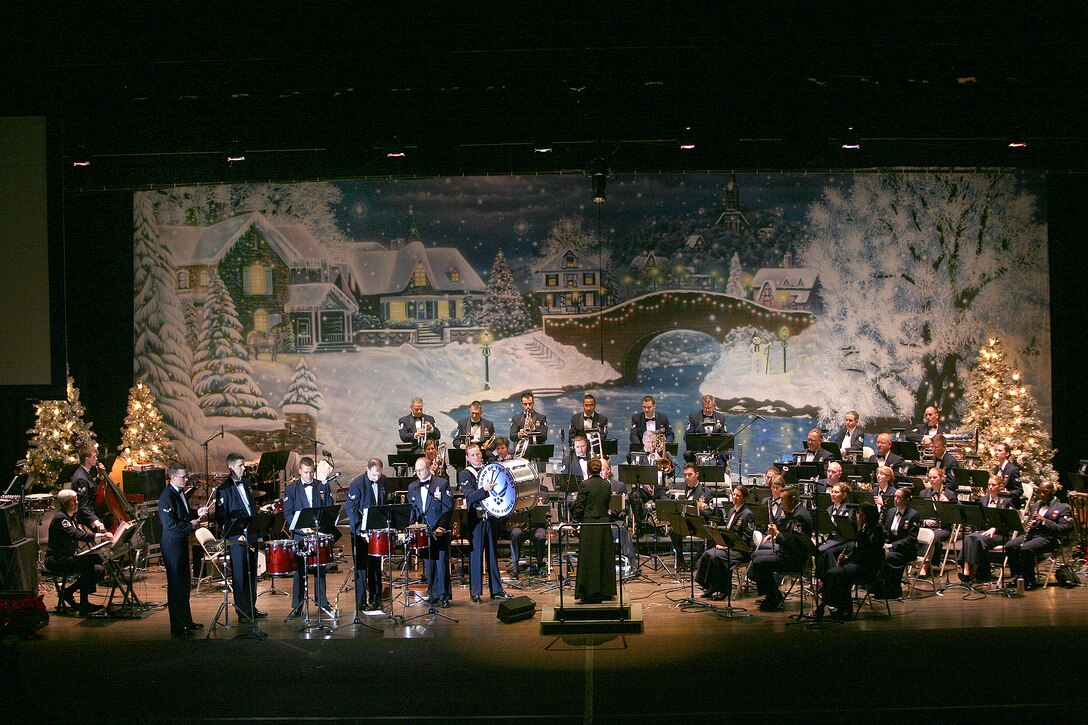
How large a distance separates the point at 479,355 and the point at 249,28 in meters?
9.03

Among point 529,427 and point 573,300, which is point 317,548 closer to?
point 529,427

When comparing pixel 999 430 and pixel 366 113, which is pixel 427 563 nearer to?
pixel 366 113

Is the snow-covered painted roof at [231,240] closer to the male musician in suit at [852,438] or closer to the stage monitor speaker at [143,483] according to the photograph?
the stage monitor speaker at [143,483]

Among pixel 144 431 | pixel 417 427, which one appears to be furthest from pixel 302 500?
pixel 144 431

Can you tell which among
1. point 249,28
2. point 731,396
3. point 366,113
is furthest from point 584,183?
point 249,28

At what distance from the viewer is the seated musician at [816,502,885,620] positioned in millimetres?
10539

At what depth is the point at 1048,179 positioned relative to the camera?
1762 cm

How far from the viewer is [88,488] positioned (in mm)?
11930

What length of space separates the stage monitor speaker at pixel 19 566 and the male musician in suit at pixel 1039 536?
38.4 feet

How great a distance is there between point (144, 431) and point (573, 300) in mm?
8088

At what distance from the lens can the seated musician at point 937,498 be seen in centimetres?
1210

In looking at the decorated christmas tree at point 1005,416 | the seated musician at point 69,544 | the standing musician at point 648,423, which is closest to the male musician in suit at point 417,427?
the standing musician at point 648,423

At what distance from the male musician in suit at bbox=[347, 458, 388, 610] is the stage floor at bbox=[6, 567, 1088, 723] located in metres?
0.32

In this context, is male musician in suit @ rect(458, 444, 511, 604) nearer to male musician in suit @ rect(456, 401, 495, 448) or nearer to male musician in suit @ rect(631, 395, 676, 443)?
male musician in suit @ rect(456, 401, 495, 448)
